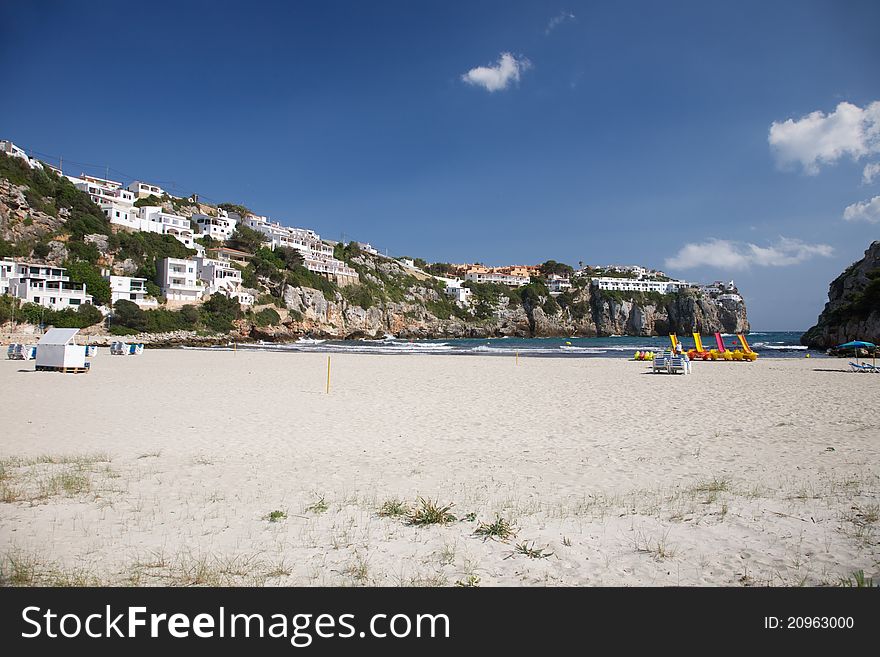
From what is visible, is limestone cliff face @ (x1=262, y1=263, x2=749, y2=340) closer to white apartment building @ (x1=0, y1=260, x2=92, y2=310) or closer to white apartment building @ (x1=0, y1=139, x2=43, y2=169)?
white apartment building @ (x1=0, y1=260, x2=92, y2=310)

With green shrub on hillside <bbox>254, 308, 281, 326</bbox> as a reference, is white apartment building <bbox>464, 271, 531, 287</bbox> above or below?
above

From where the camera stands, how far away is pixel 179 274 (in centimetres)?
5966

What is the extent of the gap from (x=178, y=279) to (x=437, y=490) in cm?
6383

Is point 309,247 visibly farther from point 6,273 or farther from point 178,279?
point 6,273

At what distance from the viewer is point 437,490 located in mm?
5453

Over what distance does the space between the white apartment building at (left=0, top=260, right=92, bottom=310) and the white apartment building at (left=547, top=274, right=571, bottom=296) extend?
92645mm

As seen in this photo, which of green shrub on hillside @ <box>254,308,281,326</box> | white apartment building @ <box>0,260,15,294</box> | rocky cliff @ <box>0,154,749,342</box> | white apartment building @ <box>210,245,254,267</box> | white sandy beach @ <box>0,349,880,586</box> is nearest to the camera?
white sandy beach @ <box>0,349,880,586</box>

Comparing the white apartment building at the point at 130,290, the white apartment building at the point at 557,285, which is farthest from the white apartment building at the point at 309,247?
the white apartment building at the point at 557,285

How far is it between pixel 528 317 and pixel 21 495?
342ft

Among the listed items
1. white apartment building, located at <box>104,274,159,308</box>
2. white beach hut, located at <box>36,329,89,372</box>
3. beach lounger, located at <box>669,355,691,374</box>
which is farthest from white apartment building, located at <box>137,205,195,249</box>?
beach lounger, located at <box>669,355,691,374</box>

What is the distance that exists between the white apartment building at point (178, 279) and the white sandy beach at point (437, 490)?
2056 inches

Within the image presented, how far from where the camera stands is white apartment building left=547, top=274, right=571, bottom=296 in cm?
11756

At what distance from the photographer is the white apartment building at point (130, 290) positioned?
2084 inches

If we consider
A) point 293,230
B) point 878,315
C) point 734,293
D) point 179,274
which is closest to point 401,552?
point 878,315
